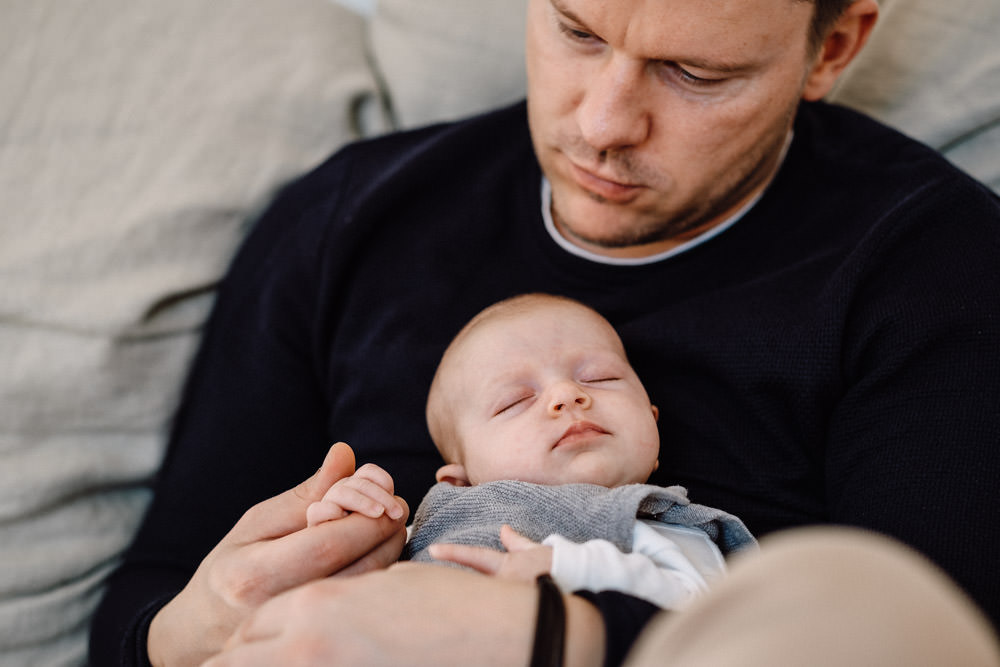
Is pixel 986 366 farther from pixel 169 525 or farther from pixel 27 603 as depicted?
pixel 27 603

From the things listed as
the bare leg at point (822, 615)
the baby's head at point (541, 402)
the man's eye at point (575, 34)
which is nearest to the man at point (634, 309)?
the man's eye at point (575, 34)

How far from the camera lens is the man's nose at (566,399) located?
1016mm

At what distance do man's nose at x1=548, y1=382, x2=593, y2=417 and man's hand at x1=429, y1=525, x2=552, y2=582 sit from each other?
0.20 meters

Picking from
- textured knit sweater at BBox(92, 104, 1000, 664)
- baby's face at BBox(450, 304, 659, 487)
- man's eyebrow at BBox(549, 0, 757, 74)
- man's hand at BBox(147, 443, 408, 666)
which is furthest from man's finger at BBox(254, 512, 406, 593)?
man's eyebrow at BBox(549, 0, 757, 74)

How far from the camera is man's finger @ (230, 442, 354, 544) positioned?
92 centimetres

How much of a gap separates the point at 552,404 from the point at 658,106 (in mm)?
444

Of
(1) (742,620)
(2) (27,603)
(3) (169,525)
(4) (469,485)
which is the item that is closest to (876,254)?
(4) (469,485)

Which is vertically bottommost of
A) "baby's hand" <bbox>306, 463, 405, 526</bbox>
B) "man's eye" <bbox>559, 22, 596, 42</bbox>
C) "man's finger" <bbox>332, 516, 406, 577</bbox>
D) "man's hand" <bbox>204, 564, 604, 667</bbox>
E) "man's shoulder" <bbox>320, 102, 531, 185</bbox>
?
"man's finger" <bbox>332, 516, 406, 577</bbox>

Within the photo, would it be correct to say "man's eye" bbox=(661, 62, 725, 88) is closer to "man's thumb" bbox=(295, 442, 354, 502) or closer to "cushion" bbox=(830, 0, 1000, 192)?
"cushion" bbox=(830, 0, 1000, 192)

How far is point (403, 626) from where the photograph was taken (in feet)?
2.27

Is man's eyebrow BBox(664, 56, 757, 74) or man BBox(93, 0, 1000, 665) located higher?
man's eyebrow BBox(664, 56, 757, 74)

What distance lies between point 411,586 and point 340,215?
82cm

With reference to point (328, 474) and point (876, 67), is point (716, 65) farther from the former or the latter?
point (328, 474)

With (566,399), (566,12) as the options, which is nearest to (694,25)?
(566,12)
